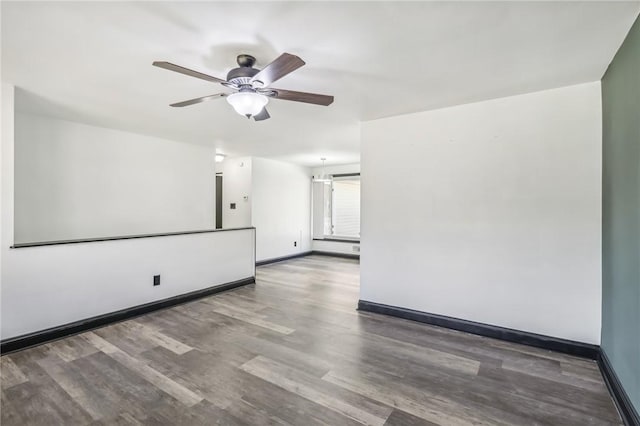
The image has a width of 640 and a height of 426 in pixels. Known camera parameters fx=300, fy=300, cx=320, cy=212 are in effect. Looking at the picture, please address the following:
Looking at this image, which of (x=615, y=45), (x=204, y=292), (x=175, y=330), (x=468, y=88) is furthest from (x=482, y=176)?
(x=204, y=292)

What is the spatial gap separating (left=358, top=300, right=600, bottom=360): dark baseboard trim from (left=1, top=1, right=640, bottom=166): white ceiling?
2260 millimetres

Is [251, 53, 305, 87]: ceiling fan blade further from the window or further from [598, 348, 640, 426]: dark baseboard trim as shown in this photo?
the window

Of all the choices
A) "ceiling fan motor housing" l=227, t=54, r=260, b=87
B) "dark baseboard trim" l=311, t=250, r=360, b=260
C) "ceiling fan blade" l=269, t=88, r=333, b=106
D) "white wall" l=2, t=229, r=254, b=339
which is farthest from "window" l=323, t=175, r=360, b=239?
"ceiling fan motor housing" l=227, t=54, r=260, b=87

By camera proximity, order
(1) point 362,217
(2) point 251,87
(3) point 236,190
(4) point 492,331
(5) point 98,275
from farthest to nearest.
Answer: (3) point 236,190
(1) point 362,217
(5) point 98,275
(4) point 492,331
(2) point 251,87

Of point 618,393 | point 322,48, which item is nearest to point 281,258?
point 322,48

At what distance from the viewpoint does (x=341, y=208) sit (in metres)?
7.95

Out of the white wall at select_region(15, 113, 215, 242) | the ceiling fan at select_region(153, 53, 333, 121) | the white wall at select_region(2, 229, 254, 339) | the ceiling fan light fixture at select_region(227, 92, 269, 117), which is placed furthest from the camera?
the white wall at select_region(15, 113, 215, 242)

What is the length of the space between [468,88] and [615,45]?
0.95 meters

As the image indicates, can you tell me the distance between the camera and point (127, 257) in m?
3.48

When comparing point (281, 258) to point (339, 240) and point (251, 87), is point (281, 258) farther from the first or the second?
point (251, 87)

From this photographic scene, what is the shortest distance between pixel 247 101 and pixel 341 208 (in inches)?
233

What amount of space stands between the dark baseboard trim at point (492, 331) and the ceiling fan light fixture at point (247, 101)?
2.63 m

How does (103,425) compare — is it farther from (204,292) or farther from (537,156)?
(537,156)

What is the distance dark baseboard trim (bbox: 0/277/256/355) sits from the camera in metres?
2.66
